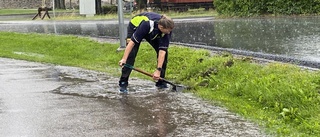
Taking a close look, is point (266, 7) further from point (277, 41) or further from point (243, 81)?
point (243, 81)

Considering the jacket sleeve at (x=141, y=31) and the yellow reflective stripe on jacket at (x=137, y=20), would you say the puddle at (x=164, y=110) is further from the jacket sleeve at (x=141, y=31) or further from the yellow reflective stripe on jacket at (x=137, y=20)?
the yellow reflective stripe on jacket at (x=137, y=20)

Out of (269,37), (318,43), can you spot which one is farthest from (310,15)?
(318,43)

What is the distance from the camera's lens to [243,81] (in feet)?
25.0

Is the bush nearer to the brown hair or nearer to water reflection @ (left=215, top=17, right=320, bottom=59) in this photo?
water reflection @ (left=215, top=17, right=320, bottom=59)

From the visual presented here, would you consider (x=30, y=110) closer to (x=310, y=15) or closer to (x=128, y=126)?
(x=128, y=126)

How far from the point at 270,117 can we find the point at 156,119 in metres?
1.28

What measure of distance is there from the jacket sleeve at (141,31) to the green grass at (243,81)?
1.13 m

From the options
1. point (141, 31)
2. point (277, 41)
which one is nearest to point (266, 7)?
point (277, 41)

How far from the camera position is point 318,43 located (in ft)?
42.9

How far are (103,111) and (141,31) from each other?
1511 millimetres

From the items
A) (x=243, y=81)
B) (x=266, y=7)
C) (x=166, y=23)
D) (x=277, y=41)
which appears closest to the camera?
(x=166, y=23)

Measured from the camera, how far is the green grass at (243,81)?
5900mm

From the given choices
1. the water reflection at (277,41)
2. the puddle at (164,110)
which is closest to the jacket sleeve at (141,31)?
the puddle at (164,110)

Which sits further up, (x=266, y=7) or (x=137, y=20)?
(x=137, y=20)
